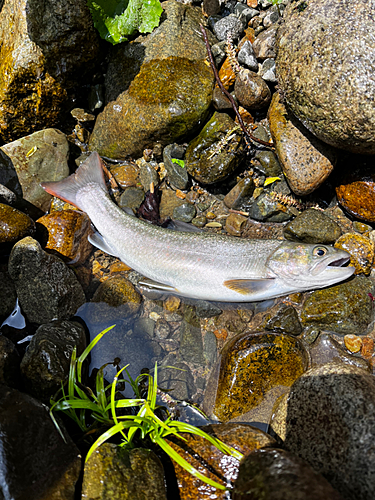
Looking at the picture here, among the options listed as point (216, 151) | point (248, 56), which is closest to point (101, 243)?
point (216, 151)

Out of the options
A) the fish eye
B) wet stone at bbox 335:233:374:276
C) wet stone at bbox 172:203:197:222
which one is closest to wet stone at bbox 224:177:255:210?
wet stone at bbox 172:203:197:222

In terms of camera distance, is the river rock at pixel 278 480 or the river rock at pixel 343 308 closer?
the river rock at pixel 278 480

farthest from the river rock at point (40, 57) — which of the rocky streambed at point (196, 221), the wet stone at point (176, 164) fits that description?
the wet stone at point (176, 164)

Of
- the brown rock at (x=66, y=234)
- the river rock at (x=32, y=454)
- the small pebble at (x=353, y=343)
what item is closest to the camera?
the river rock at (x=32, y=454)

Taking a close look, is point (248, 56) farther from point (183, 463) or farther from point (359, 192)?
point (183, 463)

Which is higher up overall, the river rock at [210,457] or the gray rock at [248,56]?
the gray rock at [248,56]

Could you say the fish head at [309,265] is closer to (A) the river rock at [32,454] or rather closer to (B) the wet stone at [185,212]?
(B) the wet stone at [185,212]
